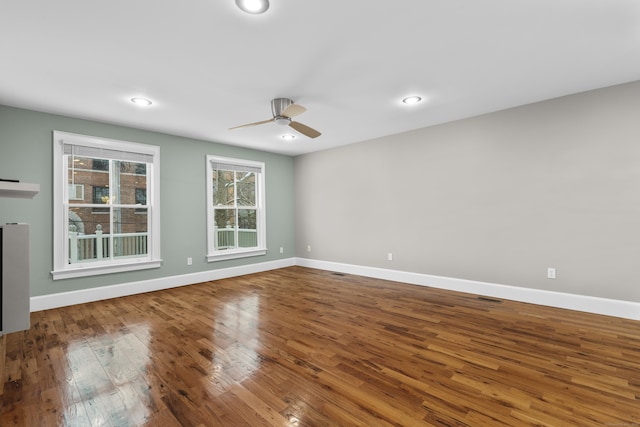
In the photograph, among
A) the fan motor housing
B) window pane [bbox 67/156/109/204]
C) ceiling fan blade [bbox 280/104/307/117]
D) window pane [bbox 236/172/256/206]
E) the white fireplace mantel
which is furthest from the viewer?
window pane [bbox 236/172/256/206]

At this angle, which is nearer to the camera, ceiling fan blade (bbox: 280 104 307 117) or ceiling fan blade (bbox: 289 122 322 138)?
ceiling fan blade (bbox: 280 104 307 117)

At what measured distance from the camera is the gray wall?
10.2ft

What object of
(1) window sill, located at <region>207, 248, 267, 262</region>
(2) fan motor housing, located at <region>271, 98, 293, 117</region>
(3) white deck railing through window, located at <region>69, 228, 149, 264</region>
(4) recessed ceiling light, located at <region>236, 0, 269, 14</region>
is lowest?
(1) window sill, located at <region>207, 248, 267, 262</region>

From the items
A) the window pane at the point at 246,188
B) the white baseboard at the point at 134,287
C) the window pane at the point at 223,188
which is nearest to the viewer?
the white baseboard at the point at 134,287

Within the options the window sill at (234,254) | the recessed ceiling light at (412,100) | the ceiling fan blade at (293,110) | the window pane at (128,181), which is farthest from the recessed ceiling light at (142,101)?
the recessed ceiling light at (412,100)

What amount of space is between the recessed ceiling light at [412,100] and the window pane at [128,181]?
4021mm

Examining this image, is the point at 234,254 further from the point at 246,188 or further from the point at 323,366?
the point at 323,366

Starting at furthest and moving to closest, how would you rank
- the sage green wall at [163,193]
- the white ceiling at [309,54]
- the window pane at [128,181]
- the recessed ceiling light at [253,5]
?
the window pane at [128,181], the sage green wall at [163,193], the white ceiling at [309,54], the recessed ceiling light at [253,5]

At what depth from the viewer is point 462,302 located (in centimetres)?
369

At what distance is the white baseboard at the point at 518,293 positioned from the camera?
10.1ft

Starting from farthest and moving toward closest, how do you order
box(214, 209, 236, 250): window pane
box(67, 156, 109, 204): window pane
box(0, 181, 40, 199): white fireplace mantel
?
box(214, 209, 236, 250): window pane → box(67, 156, 109, 204): window pane → box(0, 181, 40, 199): white fireplace mantel

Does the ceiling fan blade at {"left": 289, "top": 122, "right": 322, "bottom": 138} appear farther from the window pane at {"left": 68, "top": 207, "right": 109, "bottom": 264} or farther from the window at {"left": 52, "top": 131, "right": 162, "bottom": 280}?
the window pane at {"left": 68, "top": 207, "right": 109, "bottom": 264}

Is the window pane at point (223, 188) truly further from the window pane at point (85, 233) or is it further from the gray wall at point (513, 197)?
the gray wall at point (513, 197)

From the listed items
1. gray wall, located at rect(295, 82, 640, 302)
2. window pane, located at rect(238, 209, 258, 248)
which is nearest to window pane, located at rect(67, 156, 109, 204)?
window pane, located at rect(238, 209, 258, 248)
